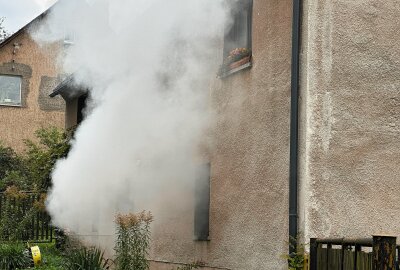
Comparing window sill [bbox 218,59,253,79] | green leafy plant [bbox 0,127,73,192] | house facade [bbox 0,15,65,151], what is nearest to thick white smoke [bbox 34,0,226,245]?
window sill [bbox 218,59,253,79]

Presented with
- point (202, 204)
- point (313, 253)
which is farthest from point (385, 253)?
point (202, 204)

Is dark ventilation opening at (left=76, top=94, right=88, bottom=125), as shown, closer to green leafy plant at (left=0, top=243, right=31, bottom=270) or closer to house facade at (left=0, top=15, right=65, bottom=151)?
green leafy plant at (left=0, top=243, right=31, bottom=270)

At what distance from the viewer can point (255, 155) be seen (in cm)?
868

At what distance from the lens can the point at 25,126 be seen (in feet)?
85.2

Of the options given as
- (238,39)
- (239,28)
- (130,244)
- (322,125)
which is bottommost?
(130,244)

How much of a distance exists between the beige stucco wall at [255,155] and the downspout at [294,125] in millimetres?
190

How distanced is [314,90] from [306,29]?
0.68 metres

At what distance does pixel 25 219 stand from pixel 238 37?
6618 millimetres

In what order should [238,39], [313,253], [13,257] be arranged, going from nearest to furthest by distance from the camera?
1. [313,253]
2. [238,39]
3. [13,257]

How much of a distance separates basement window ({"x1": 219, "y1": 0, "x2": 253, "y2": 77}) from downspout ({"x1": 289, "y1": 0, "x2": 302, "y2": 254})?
1.18 meters

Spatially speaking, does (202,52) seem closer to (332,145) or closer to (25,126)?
(332,145)

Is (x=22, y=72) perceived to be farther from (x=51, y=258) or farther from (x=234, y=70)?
(x=234, y=70)

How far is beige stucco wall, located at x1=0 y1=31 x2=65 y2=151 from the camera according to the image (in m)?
25.7

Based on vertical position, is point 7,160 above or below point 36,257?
above
